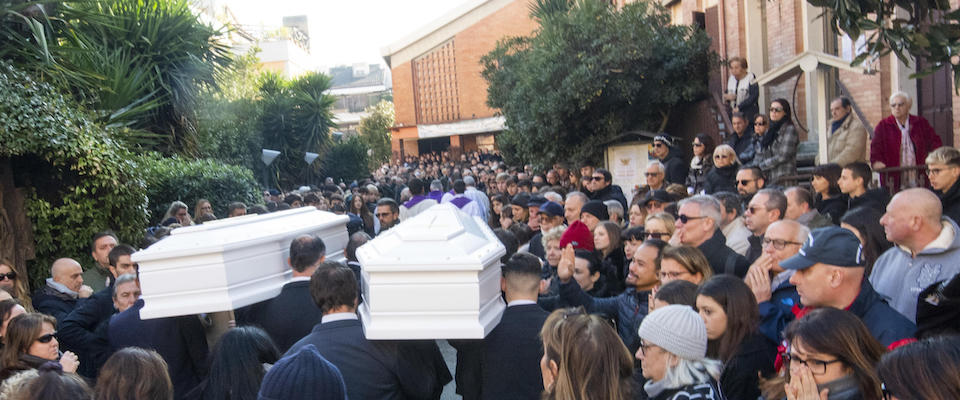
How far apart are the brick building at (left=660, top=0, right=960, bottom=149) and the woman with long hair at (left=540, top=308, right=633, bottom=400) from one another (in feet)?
13.2

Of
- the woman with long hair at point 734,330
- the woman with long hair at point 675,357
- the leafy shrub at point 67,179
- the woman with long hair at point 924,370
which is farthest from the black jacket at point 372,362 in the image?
the leafy shrub at point 67,179

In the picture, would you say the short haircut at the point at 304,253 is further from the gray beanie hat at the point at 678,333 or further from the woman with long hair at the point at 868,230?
the woman with long hair at the point at 868,230

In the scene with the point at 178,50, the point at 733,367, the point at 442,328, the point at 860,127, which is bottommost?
the point at 733,367

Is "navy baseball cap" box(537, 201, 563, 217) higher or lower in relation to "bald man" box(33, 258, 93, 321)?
higher

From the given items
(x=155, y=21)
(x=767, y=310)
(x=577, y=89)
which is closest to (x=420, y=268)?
(x=767, y=310)

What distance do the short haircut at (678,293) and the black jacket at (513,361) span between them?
0.56 metres

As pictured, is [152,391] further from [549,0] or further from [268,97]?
[268,97]

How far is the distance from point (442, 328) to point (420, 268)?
0.84 ft

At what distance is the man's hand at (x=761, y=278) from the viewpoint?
3.80 meters

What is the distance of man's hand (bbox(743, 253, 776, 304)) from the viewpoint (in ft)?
12.5

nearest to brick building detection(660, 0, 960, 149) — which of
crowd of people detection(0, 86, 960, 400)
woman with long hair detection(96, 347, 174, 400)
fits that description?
crowd of people detection(0, 86, 960, 400)

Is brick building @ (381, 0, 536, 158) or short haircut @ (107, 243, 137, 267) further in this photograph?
brick building @ (381, 0, 536, 158)

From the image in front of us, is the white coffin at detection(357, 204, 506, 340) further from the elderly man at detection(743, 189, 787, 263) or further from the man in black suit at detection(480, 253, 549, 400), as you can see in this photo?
the elderly man at detection(743, 189, 787, 263)

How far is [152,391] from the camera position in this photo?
2979 mm
